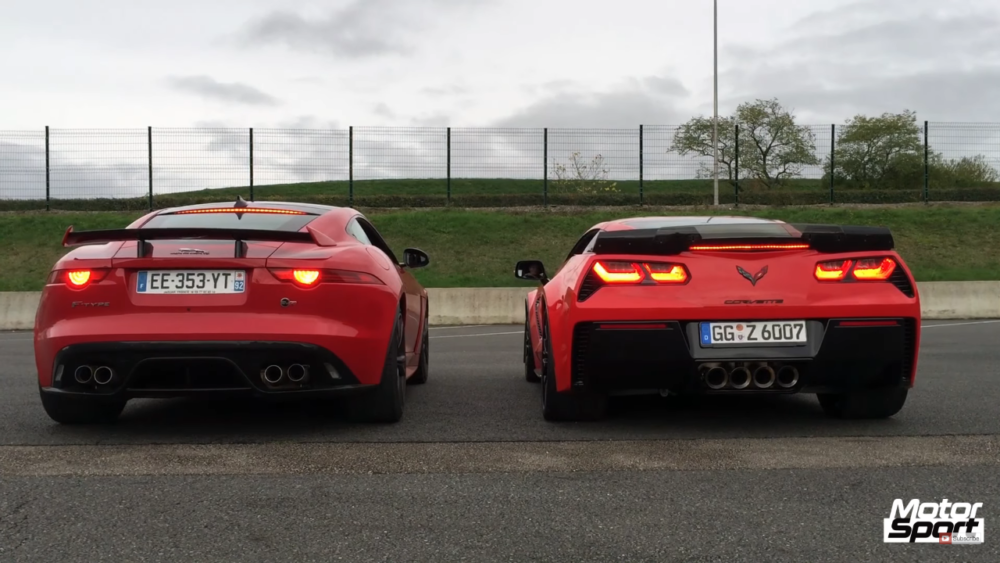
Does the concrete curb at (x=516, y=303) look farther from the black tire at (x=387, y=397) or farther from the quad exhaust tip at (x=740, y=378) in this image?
the quad exhaust tip at (x=740, y=378)

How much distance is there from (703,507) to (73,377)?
3.12m

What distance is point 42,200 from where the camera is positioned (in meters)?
25.9

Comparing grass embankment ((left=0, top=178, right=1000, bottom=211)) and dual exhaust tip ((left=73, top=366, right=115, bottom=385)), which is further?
grass embankment ((left=0, top=178, right=1000, bottom=211))

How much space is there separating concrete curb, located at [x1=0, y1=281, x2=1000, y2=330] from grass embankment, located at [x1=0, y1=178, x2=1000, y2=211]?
864 centimetres

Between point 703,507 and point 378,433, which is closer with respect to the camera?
point 703,507

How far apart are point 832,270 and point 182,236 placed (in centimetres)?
325

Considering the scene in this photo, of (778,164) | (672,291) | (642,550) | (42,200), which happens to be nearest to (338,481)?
(642,550)

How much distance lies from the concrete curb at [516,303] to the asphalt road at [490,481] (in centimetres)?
1084

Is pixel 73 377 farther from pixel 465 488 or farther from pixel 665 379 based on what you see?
pixel 665 379

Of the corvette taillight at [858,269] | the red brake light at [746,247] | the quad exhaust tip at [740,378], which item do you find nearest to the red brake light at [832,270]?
the corvette taillight at [858,269]

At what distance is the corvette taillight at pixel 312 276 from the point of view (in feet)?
15.8

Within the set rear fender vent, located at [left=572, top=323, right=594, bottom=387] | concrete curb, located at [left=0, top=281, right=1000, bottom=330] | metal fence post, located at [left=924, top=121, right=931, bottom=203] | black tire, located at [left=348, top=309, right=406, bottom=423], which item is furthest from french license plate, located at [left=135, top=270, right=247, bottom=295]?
metal fence post, located at [left=924, top=121, right=931, bottom=203]

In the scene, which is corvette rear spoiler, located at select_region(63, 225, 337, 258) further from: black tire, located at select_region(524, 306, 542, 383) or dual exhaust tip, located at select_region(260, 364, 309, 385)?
black tire, located at select_region(524, 306, 542, 383)

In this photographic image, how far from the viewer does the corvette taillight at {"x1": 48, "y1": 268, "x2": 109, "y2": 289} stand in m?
4.81
